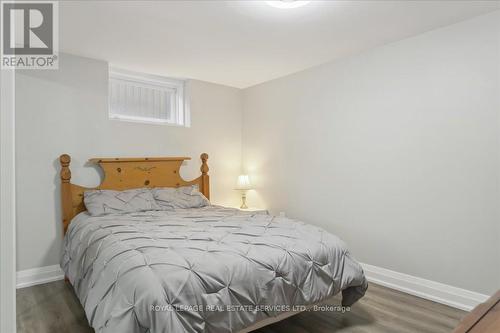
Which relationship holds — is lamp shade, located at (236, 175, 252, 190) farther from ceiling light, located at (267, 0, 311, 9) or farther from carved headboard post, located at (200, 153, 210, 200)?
ceiling light, located at (267, 0, 311, 9)

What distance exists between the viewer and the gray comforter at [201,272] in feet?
4.78

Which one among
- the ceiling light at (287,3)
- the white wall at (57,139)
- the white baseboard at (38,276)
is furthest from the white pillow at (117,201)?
the ceiling light at (287,3)

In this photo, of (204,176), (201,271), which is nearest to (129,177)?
(204,176)

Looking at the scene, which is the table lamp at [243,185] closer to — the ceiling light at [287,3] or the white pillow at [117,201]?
the white pillow at [117,201]

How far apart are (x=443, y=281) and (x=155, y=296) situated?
8.12ft

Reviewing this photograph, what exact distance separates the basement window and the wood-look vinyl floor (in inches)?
81.4

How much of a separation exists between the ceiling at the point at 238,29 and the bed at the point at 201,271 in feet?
5.46

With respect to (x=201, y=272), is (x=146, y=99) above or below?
above

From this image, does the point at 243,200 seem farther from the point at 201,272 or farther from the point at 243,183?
the point at 201,272

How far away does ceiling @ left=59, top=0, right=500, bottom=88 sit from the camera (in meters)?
2.28

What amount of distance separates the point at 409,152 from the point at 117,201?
2.92m

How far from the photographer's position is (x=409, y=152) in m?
2.85

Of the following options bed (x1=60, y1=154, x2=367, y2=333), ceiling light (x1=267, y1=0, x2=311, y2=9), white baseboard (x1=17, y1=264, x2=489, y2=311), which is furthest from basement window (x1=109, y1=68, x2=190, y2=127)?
ceiling light (x1=267, y1=0, x2=311, y2=9)

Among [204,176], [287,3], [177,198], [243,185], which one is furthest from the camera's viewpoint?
[243,185]
